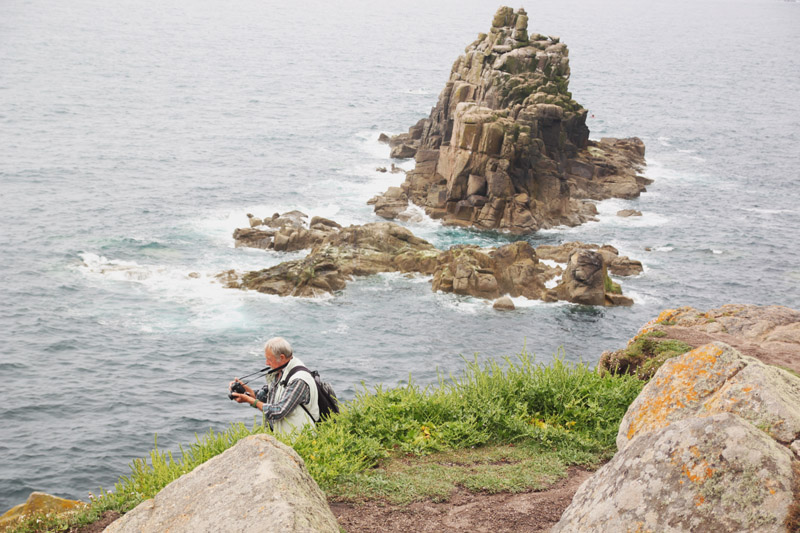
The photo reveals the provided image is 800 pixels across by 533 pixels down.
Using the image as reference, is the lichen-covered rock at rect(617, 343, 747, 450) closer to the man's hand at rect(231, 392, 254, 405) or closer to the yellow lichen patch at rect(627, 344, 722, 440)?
the yellow lichen patch at rect(627, 344, 722, 440)

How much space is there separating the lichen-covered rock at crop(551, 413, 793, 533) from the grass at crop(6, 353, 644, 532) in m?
3.38

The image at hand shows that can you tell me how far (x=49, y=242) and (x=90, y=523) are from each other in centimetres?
4425

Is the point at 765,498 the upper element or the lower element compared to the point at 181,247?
upper

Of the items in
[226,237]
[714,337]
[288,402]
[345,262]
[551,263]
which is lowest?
[226,237]

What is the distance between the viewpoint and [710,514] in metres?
5.00

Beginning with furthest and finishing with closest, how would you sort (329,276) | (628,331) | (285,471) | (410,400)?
(329,276)
(628,331)
(410,400)
(285,471)

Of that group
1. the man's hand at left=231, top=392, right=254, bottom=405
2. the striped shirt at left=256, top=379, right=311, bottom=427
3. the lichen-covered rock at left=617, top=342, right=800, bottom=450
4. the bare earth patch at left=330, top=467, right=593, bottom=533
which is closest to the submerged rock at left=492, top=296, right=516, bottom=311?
the man's hand at left=231, top=392, right=254, bottom=405

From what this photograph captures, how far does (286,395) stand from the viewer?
9359 millimetres

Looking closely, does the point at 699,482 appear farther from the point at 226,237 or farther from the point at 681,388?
the point at 226,237

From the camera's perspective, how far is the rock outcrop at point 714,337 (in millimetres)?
11789

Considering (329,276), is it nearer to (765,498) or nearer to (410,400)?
(410,400)

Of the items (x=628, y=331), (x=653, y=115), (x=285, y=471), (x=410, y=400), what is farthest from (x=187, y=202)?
(x=653, y=115)

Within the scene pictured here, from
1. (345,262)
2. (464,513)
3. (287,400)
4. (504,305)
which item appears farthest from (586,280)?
(464,513)

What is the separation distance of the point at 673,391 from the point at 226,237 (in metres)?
45.1
